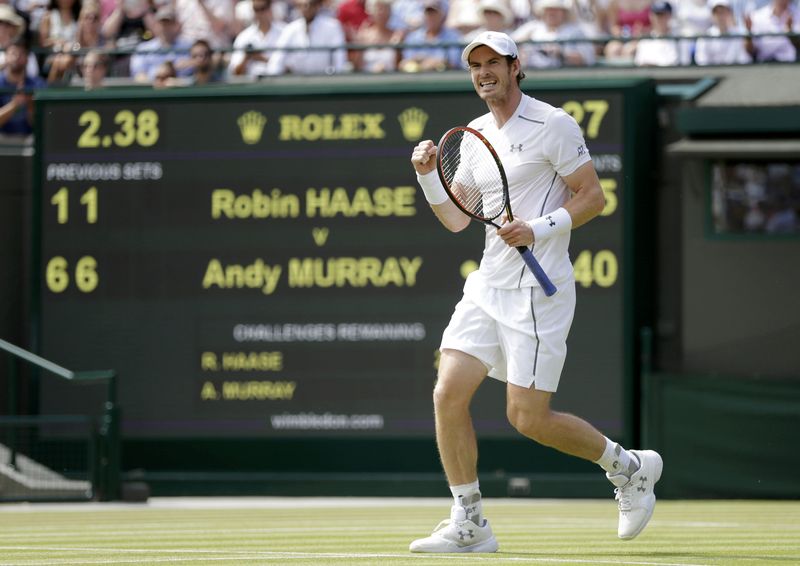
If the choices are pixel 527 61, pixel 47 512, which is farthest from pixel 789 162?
pixel 47 512

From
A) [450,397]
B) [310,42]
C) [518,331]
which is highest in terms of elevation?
[310,42]

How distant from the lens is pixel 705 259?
48.4 feet

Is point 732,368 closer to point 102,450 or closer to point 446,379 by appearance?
point 102,450

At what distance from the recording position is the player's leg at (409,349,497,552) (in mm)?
7516

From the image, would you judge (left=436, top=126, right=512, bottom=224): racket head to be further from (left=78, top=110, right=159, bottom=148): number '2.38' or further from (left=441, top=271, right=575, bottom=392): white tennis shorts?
(left=78, top=110, right=159, bottom=148): number '2.38'

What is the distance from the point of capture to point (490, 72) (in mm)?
7582

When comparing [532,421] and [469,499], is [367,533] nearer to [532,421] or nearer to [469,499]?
[469,499]

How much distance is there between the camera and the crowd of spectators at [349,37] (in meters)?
15.3

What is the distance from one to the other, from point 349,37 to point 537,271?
9.62 m

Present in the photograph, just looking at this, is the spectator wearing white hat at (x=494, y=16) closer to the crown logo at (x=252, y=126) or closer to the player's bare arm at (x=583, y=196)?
the crown logo at (x=252, y=126)

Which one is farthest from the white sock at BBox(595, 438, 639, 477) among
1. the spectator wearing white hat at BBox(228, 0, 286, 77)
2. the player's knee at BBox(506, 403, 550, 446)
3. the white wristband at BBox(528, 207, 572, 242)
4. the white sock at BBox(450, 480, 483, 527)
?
the spectator wearing white hat at BBox(228, 0, 286, 77)

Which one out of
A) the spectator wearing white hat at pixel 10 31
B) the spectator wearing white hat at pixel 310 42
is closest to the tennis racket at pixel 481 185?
the spectator wearing white hat at pixel 310 42

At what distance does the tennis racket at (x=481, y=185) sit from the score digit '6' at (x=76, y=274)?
23.8ft

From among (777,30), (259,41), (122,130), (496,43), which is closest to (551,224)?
(496,43)
